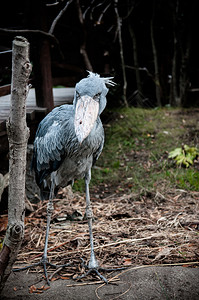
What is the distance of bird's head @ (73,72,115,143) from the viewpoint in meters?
2.20

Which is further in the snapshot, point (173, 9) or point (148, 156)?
point (173, 9)

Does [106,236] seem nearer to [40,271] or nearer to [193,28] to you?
[40,271]

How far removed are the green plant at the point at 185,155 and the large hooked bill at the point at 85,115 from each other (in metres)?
2.64

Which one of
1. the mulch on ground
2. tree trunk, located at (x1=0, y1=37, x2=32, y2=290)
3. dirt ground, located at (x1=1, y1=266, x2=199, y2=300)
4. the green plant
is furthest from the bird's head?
the green plant

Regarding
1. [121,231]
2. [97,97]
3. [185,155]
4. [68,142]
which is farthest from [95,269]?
[185,155]

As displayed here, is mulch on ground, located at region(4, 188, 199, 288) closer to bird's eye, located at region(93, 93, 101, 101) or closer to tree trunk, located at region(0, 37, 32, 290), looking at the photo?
tree trunk, located at region(0, 37, 32, 290)

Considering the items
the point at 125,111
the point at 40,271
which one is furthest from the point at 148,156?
the point at 40,271

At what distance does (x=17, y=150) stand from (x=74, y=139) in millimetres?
827

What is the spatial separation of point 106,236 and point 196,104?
17.4 ft

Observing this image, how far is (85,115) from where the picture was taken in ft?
7.36

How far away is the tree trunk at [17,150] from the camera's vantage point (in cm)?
163

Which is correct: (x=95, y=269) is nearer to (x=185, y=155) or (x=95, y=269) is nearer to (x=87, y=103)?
(x=87, y=103)

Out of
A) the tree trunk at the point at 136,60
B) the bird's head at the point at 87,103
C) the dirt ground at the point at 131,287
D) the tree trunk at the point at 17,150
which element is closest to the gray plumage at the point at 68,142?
the bird's head at the point at 87,103

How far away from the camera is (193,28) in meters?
7.49
